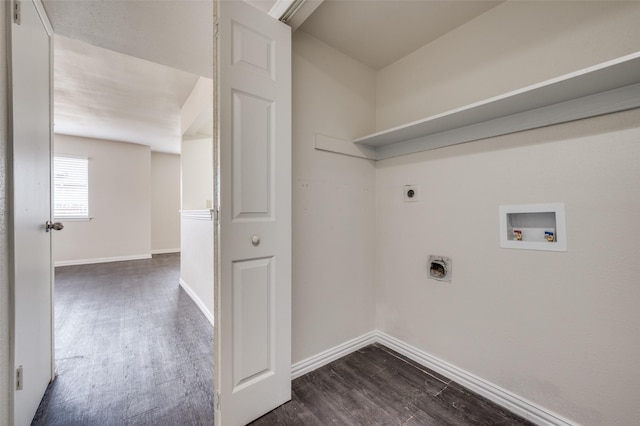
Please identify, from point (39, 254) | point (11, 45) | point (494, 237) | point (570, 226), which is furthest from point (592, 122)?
point (39, 254)

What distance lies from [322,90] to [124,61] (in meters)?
2.18

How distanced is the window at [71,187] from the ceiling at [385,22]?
5863 mm

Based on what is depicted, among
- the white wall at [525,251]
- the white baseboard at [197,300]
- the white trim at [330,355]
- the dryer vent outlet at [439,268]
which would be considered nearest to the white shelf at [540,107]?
the white wall at [525,251]

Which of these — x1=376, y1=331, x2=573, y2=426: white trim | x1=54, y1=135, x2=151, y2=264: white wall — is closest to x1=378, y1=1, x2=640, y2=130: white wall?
x1=376, y1=331, x2=573, y2=426: white trim

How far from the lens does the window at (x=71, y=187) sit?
5.00 m

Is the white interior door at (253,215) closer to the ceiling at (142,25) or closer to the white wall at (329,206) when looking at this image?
the white wall at (329,206)

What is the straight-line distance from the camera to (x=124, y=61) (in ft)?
8.35

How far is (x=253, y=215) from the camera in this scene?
1.37m

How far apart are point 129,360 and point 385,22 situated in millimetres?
2970

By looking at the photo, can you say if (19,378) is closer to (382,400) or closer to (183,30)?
(382,400)

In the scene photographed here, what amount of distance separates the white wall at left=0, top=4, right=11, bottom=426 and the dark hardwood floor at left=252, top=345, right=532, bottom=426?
1026mm

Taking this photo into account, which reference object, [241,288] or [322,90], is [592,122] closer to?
[322,90]

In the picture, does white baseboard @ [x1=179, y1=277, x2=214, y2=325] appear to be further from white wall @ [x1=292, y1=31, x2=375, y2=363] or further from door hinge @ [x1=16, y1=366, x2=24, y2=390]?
door hinge @ [x1=16, y1=366, x2=24, y2=390]

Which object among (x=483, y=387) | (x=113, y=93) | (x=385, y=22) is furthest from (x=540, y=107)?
(x=113, y=93)
